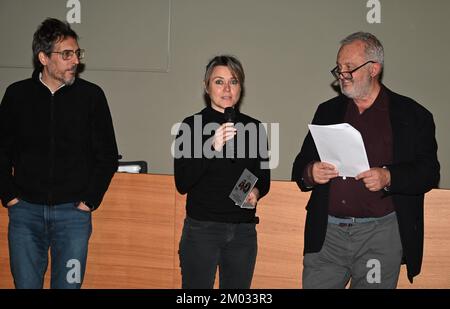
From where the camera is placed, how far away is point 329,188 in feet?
9.88

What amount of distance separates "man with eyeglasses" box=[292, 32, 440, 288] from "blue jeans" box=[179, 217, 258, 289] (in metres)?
0.31

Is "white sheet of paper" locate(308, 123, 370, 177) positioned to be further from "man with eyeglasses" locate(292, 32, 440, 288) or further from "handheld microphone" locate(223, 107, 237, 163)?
"handheld microphone" locate(223, 107, 237, 163)

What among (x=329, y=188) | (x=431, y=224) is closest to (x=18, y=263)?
(x=329, y=188)

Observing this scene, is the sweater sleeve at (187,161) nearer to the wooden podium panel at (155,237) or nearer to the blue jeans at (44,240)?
the wooden podium panel at (155,237)

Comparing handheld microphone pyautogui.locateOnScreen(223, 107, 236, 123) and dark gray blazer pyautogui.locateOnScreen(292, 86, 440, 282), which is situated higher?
handheld microphone pyautogui.locateOnScreen(223, 107, 236, 123)

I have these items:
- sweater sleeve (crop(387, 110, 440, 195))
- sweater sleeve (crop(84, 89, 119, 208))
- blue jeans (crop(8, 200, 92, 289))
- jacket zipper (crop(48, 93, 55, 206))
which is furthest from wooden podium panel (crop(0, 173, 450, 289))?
sweater sleeve (crop(387, 110, 440, 195))

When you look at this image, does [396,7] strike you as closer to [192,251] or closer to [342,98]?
[342,98]

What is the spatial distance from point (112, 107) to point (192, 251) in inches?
113

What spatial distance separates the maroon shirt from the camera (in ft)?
9.59

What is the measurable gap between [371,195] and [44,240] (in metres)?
1.72

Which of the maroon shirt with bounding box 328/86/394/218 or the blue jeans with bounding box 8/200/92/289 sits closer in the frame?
the maroon shirt with bounding box 328/86/394/218

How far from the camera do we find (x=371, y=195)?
9.62 ft

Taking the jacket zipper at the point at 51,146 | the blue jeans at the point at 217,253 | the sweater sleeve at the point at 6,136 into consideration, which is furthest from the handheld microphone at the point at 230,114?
the sweater sleeve at the point at 6,136

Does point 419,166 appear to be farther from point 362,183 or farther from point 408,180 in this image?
point 362,183
